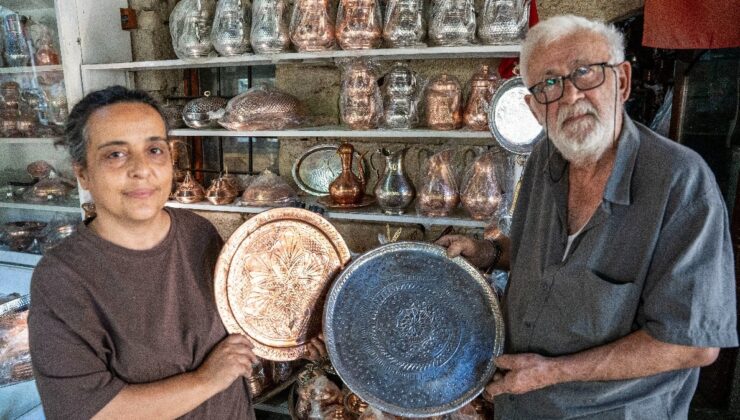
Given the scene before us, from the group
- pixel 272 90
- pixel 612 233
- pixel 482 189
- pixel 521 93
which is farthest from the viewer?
pixel 272 90

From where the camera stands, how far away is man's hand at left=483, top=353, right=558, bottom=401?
1124 mm

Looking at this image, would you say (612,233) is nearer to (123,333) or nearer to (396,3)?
(123,333)

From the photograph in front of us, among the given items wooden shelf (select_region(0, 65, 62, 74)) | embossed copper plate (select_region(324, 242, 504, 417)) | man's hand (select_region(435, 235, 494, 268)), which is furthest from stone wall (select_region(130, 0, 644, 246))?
embossed copper plate (select_region(324, 242, 504, 417))

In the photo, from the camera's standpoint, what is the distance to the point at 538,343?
120 centimetres

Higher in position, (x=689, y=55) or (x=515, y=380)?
(x=689, y=55)

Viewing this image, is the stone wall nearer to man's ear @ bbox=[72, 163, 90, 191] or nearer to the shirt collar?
the shirt collar

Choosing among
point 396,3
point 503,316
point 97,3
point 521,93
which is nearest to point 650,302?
point 503,316

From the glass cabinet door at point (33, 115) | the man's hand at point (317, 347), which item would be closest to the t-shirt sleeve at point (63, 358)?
the man's hand at point (317, 347)

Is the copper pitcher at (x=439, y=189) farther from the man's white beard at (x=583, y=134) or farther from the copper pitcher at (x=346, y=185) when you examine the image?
the man's white beard at (x=583, y=134)

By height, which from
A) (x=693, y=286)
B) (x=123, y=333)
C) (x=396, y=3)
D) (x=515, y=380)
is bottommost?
(x=515, y=380)

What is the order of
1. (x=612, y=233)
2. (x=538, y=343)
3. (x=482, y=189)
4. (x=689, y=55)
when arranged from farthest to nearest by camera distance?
(x=689, y=55), (x=482, y=189), (x=538, y=343), (x=612, y=233)

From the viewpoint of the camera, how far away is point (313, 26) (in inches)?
93.7

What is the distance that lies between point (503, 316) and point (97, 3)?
2.93 m

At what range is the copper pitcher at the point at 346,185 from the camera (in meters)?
2.49
